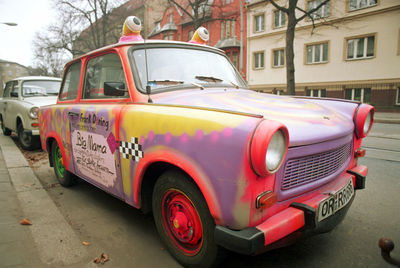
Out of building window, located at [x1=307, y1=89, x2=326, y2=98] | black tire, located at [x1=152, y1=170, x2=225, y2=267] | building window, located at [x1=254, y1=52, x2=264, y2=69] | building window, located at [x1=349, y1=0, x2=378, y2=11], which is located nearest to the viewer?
black tire, located at [x1=152, y1=170, x2=225, y2=267]

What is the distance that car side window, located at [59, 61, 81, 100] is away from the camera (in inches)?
144

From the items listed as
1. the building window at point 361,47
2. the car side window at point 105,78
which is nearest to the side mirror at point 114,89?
the car side window at point 105,78

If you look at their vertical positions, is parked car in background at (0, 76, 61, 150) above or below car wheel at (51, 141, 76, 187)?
above

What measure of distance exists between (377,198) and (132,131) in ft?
10.1

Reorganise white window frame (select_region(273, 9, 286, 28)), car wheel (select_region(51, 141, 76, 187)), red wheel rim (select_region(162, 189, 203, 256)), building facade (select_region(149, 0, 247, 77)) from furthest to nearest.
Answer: building facade (select_region(149, 0, 247, 77))
white window frame (select_region(273, 9, 286, 28))
car wheel (select_region(51, 141, 76, 187))
red wheel rim (select_region(162, 189, 203, 256))

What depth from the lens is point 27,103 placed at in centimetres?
683

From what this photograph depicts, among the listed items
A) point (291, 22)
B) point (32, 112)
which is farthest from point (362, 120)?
point (291, 22)

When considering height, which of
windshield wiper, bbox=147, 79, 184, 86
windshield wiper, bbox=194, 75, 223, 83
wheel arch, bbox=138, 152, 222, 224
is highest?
windshield wiper, bbox=194, 75, 223, 83

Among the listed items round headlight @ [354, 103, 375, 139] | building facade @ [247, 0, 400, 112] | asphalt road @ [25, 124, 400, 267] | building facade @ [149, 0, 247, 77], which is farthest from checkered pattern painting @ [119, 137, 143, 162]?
building facade @ [149, 0, 247, 77]

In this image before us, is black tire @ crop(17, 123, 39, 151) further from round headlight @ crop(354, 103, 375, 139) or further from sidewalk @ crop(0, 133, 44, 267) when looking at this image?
round headlight @ crop(354, 103, 375, 139)

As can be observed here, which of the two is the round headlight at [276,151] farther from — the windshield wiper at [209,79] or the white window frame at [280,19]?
the white window frame at [280,19]

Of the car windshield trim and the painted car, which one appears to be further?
the car windshield trim

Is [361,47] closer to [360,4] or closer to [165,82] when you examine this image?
[360,4]

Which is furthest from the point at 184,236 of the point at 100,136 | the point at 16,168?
the point at 16,168
